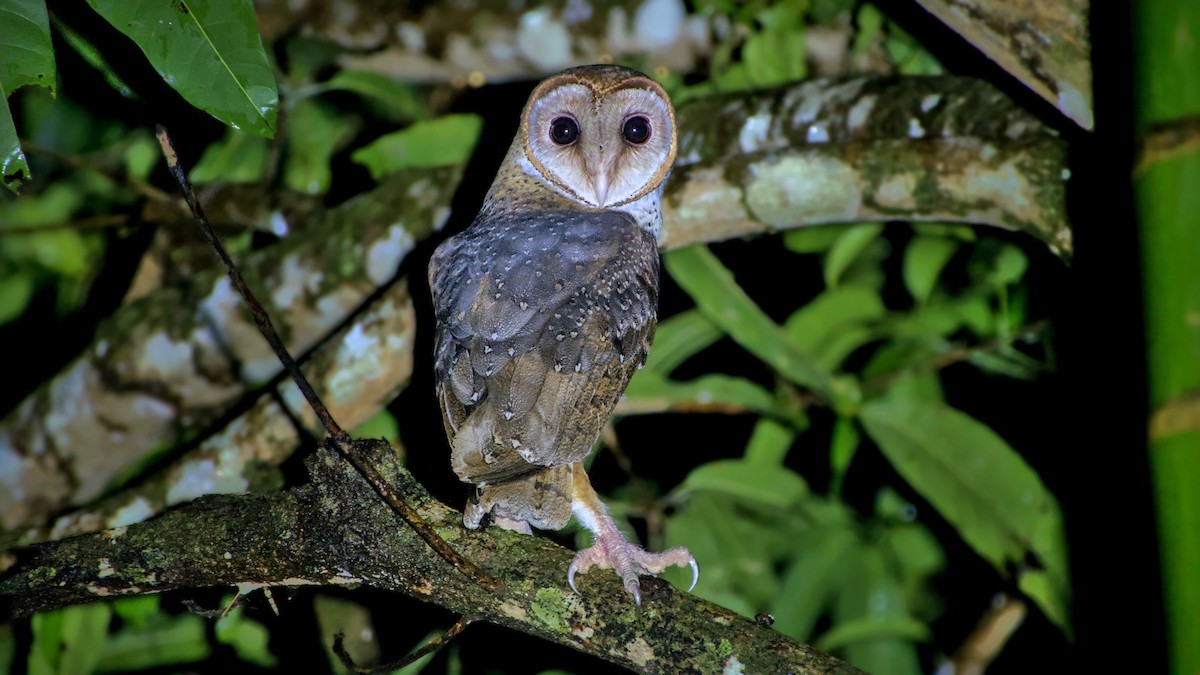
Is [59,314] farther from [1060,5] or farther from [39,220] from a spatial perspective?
[1060,5]

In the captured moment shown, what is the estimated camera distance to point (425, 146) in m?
3.64

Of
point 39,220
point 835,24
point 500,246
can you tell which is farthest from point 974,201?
point 39,220

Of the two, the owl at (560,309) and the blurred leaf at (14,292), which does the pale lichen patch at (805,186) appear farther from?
the blurred leaf at (14,292)

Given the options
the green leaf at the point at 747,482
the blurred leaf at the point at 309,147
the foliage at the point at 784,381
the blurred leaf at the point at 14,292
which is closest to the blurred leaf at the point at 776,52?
the foliage at the point at 784,381

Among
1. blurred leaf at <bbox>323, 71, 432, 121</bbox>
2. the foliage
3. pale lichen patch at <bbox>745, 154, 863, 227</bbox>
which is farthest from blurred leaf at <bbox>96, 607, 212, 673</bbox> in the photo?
pale lichen patch at <bbox>745, 154, 863, 227</bbox>

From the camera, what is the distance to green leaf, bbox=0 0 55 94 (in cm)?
187

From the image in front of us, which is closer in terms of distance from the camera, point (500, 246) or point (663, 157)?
point (500, 246)

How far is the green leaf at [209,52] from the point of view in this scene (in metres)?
1.90

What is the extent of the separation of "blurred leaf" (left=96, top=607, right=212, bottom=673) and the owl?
170 centimetres

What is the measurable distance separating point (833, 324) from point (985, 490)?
83cm

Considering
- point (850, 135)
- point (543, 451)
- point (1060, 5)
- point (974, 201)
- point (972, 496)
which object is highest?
point (1060, 5)

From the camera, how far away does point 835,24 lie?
13.3 feet

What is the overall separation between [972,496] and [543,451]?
164 centimetres

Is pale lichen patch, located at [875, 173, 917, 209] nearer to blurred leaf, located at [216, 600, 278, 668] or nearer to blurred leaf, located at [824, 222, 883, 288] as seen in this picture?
blurred leaf, located at [824, 222, 883, 288]
